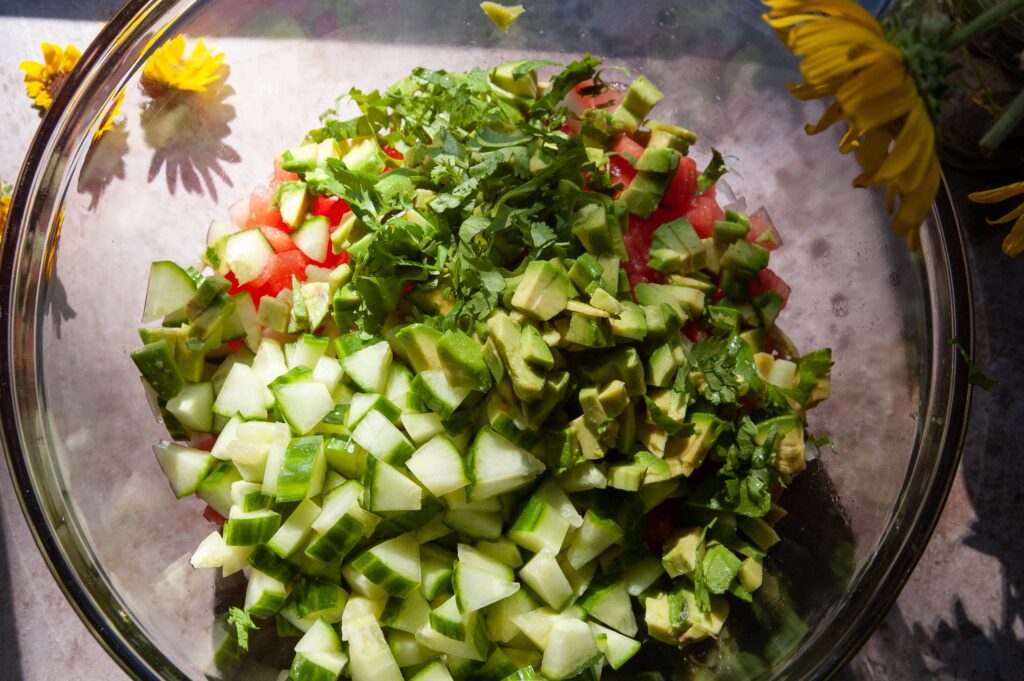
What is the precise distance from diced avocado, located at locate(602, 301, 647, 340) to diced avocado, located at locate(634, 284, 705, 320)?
9cm

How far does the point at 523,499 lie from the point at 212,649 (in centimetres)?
66

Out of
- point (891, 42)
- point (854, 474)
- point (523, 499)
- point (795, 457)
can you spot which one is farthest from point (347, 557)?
point (891, 42)

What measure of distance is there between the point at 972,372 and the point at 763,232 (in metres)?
0.43

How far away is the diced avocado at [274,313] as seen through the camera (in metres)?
1.38

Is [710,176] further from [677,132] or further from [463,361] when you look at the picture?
[463,361]

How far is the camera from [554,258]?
4.17ft

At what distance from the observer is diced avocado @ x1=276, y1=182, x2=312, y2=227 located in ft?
4.72

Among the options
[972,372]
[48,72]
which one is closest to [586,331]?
[972,372]

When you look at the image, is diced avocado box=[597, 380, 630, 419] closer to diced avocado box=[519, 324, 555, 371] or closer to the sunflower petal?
diced avocado box=[519, 324, 555, 371]

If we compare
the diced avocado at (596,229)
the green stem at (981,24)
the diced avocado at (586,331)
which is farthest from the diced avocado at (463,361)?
the green stem at (981,24)

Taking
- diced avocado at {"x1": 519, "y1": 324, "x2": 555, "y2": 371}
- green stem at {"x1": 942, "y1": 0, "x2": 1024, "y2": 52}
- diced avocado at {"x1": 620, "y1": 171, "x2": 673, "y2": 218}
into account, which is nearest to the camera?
green stem at {"x1": 942, "y1": 0, "x2": 1024, "y2": 52}

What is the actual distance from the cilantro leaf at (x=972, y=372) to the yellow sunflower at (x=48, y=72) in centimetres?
184

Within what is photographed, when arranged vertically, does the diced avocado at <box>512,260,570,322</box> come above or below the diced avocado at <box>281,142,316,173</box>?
below

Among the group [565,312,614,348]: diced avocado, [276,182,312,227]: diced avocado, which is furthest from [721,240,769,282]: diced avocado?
[276,182,312,227]: diced avocado
